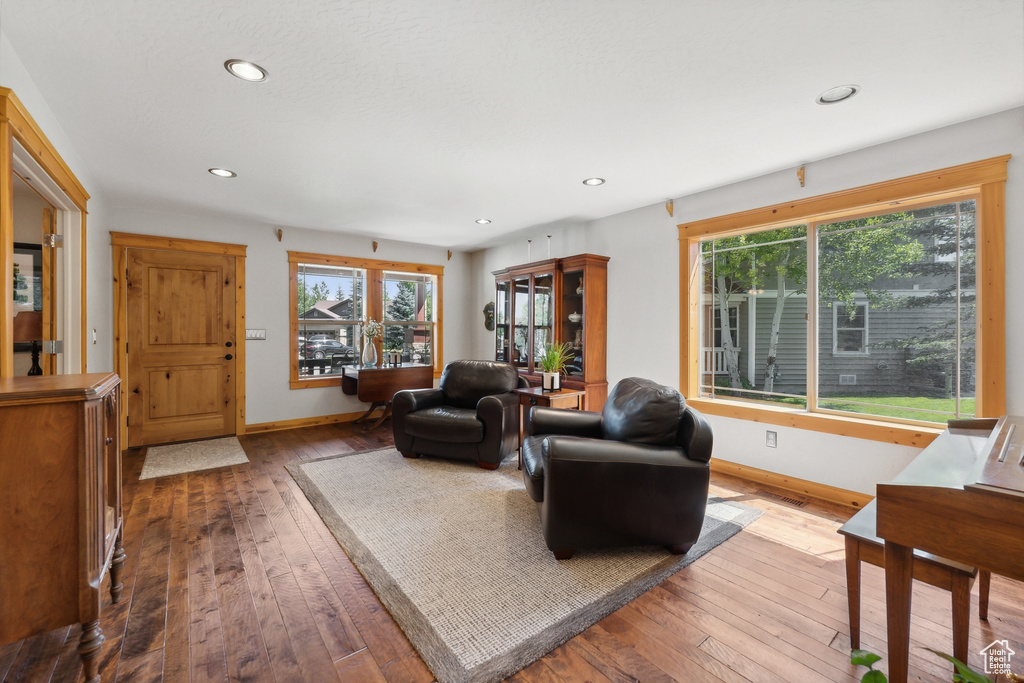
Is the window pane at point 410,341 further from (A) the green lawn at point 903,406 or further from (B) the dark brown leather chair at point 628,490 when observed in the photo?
(A) the green lawn at point 903,406

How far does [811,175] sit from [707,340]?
141cm

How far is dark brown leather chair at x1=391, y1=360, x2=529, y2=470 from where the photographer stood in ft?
11.5

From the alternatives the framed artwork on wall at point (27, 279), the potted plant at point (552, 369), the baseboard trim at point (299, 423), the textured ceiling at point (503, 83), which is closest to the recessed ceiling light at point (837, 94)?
the textured ceiling at point (503, 83)

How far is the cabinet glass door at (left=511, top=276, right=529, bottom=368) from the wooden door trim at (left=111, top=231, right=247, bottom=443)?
115 inches

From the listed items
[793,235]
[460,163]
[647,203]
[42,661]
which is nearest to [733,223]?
[793,235]

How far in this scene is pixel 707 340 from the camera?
3768mm

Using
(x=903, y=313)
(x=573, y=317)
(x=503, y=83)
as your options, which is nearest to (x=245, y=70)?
(x=503, y=83)

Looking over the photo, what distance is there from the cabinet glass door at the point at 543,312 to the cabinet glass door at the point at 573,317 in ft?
0.39

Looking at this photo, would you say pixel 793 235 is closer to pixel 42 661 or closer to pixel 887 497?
pixel 887 497

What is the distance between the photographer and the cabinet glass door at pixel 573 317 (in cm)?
435

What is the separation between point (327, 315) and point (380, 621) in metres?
4.23

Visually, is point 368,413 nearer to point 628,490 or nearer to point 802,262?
point 628,490

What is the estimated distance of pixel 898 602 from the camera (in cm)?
127

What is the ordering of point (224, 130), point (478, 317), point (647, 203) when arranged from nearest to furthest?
point (224, 130) → point (647, 203) → point (478, 317)
